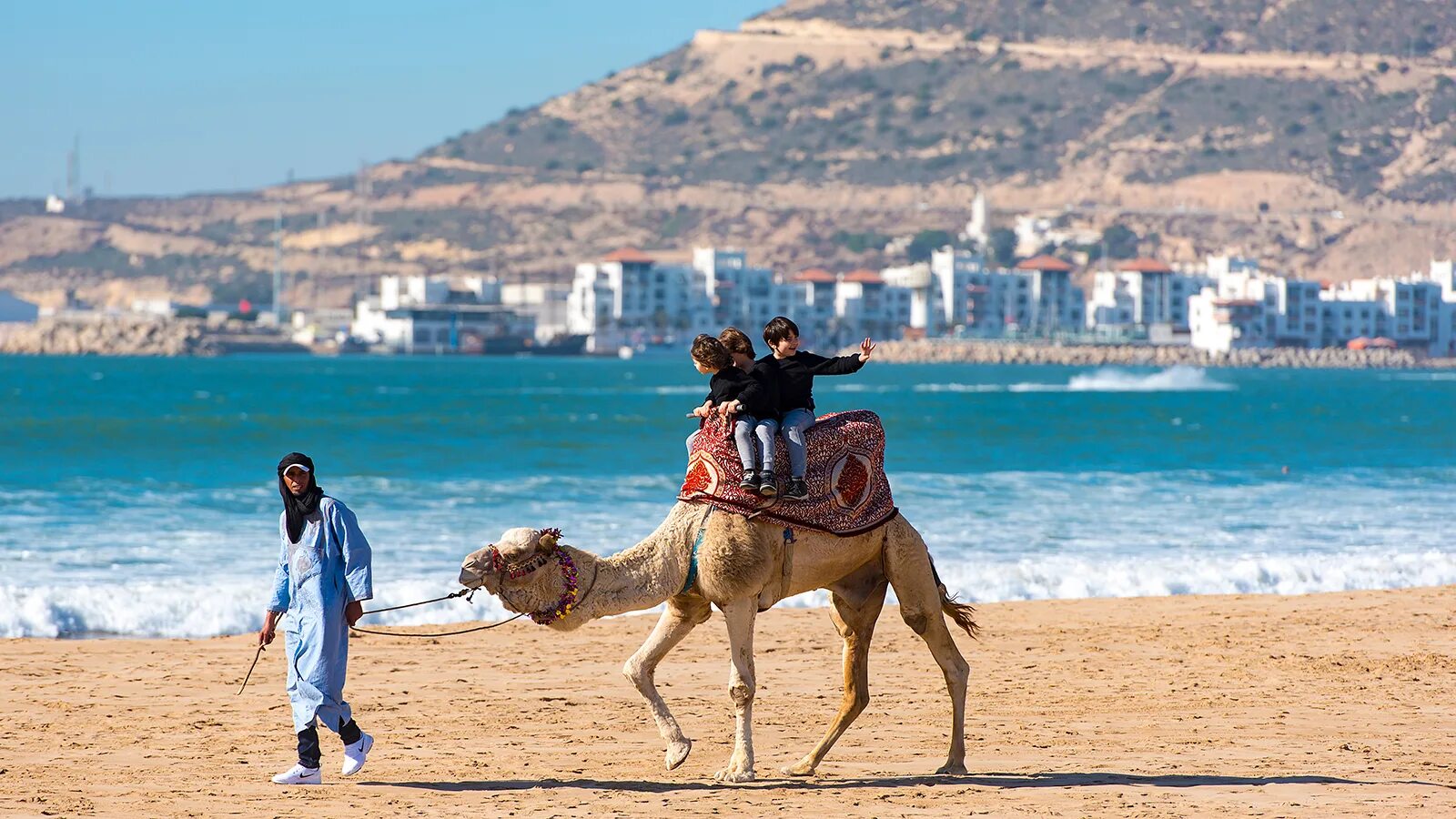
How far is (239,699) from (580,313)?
6641 inches

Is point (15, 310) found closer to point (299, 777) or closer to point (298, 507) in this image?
point (299, 777)

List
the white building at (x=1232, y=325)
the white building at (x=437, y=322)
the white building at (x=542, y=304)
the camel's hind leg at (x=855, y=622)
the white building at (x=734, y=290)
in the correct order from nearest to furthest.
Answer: the camel's hind leg at (x=855, y=622) < the white building at (x=1232, y=325) < the white building at (x=437, y=322) < the white building at (x=734, y=290) < the white building at (x=542, y=304)

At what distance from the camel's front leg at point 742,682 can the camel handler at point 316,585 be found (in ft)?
5.15

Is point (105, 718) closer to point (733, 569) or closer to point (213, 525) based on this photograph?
point (733, 569)

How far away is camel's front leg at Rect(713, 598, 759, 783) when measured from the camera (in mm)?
8633

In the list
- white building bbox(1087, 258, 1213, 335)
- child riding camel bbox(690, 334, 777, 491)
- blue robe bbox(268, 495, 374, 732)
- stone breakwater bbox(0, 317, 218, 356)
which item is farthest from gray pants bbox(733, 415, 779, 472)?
white building bbox(1087, 258, 1213, 335)

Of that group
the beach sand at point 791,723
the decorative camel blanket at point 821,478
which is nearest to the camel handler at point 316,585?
the beach sand at point 791,723

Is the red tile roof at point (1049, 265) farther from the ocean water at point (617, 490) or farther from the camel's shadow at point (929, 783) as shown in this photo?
the camel's shadow at point (929, 783)

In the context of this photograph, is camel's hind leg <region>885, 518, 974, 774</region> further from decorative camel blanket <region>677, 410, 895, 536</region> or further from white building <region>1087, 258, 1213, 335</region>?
white building <region>1087, 258, 1213, 335</region>

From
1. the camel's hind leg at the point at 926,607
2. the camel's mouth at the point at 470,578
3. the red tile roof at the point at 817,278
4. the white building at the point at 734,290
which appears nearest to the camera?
the camel's mouth at the point at 470,578

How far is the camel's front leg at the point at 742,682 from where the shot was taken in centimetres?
863

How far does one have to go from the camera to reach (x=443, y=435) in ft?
164

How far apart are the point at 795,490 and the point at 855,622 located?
913 mm

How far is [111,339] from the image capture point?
570 feet
